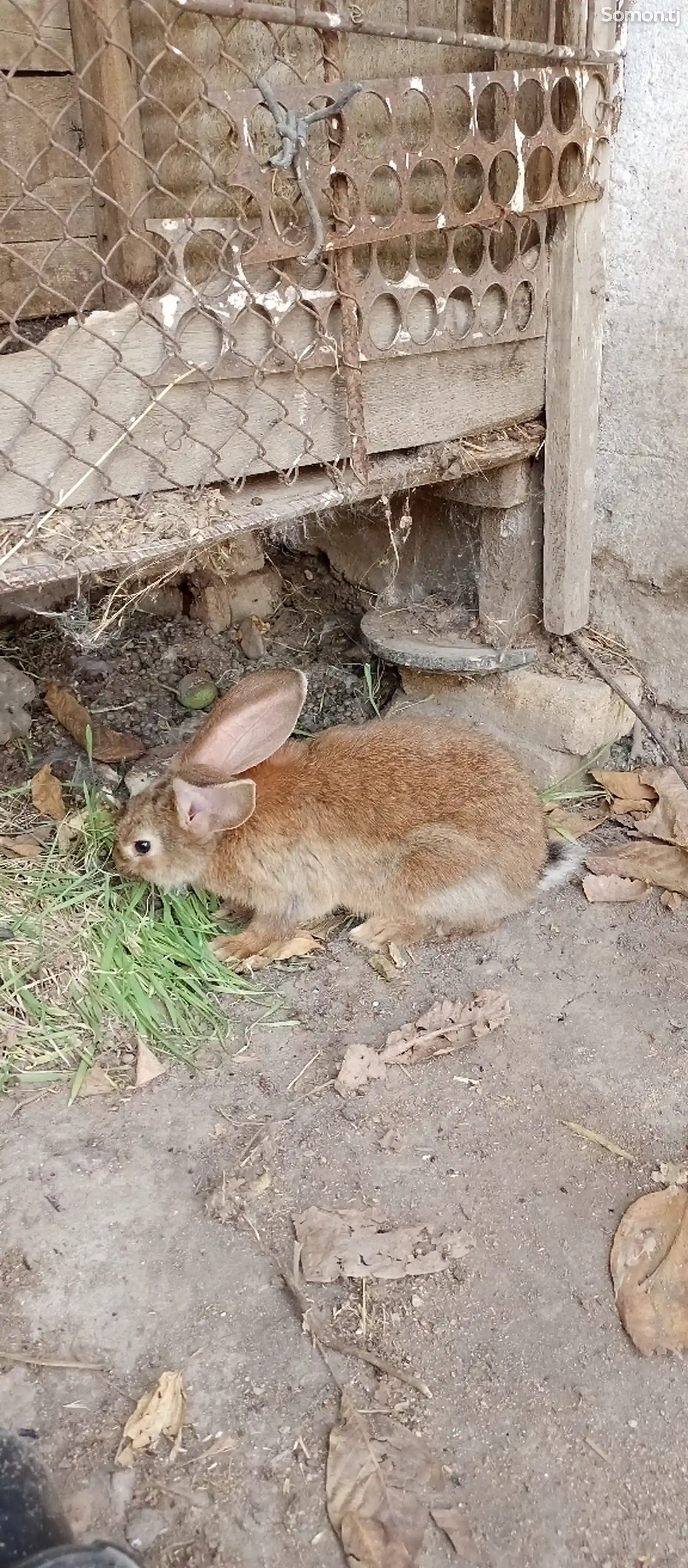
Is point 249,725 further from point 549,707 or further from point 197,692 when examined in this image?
point 197,692

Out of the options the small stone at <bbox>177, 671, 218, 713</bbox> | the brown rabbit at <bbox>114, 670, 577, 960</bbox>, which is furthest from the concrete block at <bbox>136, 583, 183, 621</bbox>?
the brown rabbit at <bbox>114, 670, 577, 960</bbox>

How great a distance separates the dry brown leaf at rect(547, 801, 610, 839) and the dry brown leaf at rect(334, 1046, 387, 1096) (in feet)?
3.70

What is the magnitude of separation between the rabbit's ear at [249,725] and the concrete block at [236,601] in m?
1.69

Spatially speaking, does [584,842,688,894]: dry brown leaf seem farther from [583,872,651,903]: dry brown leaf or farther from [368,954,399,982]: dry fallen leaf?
[368,954,399,982]: dry fallen leaf

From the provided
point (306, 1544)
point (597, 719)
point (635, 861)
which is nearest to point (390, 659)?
point (597, 719)

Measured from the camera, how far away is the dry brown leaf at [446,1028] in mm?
3027

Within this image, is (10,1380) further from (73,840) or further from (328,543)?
(328,543)

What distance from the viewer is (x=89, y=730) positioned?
408 centimetres

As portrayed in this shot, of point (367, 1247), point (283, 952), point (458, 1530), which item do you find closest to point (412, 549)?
point (283, 952)

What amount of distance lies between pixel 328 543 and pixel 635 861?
2.08 m

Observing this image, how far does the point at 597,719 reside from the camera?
3973 millimetres

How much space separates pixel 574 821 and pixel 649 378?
4.83ft

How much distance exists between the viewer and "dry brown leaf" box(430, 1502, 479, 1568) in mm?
1910

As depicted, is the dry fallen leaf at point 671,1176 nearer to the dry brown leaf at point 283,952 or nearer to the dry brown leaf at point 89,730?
the dry brown leaf at point 283,952
